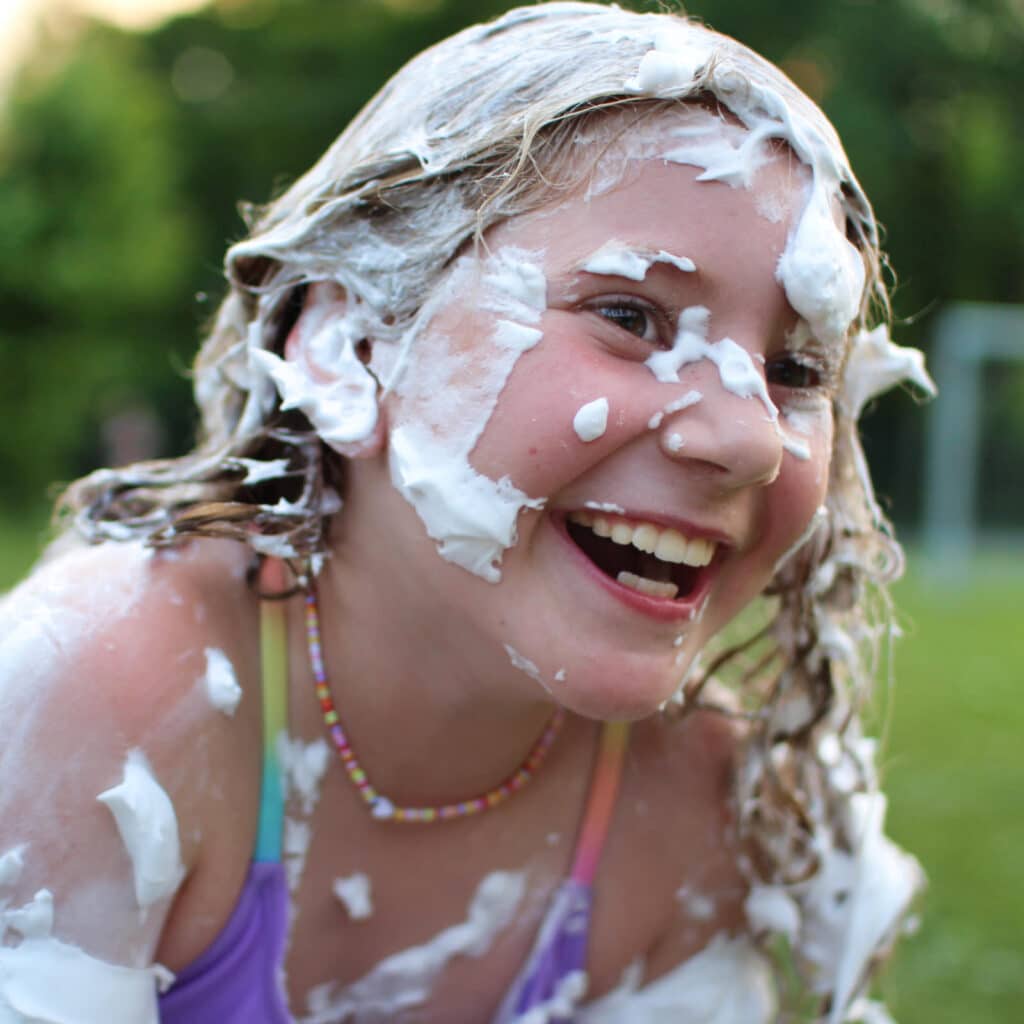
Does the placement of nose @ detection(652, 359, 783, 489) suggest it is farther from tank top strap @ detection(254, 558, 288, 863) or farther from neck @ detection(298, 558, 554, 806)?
tank top strap @ detection(254, 558, 288, 863)

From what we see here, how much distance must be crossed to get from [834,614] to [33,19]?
22.6 meters

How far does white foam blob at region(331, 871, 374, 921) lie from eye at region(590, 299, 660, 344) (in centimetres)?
91

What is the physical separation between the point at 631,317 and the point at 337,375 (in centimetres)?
42

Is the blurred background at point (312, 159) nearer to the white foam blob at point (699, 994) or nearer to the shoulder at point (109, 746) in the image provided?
the white foam blob at point (699, 994)

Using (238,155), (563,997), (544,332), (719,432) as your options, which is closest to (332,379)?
(544,332)

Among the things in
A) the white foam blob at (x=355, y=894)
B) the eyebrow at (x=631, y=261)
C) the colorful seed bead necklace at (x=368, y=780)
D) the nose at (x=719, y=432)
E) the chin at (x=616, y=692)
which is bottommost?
the white foam blob at (x=355, y=894)

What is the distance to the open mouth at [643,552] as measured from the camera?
1562 mm

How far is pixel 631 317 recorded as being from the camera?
1540 millimetres

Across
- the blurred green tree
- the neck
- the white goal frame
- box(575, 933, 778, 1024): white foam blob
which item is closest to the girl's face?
the neck

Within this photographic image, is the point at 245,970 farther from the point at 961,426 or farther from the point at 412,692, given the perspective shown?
the point at 961,426

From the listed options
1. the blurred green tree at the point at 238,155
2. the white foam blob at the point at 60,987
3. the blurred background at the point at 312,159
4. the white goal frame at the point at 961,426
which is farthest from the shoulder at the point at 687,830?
the blurred green tree at the point at 238,155

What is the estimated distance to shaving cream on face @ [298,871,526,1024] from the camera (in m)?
1.89

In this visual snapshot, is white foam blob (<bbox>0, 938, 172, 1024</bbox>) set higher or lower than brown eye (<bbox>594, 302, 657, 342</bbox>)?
lower

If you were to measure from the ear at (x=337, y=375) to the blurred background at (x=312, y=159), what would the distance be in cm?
385
